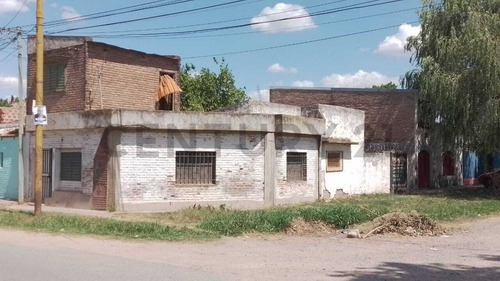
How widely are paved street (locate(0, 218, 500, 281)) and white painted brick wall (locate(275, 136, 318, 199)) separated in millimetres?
6633

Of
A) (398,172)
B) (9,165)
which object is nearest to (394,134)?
(398,172)

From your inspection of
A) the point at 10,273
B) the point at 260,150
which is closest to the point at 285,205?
the point at 260,150

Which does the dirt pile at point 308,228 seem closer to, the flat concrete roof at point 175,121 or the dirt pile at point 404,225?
the dirt pile at point 404,225

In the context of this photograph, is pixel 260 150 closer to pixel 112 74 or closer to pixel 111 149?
pixel 111 149

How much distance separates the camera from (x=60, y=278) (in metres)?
7.89

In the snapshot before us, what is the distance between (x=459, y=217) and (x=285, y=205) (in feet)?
18.9

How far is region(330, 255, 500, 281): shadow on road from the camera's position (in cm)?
853

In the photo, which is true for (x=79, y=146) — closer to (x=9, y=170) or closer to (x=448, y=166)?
(x=9, y=170)

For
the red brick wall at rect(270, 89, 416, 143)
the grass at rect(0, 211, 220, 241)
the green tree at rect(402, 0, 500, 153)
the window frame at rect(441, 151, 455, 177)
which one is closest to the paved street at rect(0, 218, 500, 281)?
the grass at rect(0, 211, 220, 241)

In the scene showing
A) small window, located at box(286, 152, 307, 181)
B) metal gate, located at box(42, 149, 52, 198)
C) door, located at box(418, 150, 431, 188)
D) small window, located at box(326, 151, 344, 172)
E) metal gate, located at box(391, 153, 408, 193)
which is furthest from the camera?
door, located at box(418, 150, 431, 188)

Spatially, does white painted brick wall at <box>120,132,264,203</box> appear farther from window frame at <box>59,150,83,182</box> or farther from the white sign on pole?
the white sign on pole

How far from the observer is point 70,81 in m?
20.0

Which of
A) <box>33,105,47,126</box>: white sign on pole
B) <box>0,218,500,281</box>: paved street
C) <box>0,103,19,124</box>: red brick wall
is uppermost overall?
<box>0,103,19,124</box>: red brick wall

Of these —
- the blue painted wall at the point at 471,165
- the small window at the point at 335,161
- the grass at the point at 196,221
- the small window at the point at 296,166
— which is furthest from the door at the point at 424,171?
the grass at the point at 196,221
